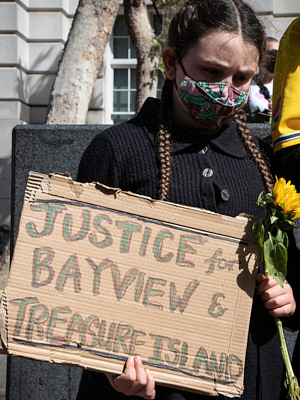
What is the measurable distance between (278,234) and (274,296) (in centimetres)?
19

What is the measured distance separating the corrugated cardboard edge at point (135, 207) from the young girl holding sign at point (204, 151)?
0.13 metres

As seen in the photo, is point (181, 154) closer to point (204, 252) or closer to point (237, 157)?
point (237, 157)

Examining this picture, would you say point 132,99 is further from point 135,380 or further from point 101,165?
point 135,380

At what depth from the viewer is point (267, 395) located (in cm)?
186

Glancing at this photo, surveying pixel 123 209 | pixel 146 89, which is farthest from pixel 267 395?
pixel 146 89

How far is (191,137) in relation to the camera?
6.31 ft

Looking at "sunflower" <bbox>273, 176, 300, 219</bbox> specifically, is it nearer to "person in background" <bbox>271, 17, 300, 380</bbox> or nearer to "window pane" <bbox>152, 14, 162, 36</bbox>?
"person in background" <bbox>271, 17, 300, 380</bbox>

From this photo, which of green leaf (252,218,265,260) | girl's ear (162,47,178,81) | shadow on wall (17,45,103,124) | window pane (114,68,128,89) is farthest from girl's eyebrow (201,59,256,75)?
window pane (114,68,128,89)

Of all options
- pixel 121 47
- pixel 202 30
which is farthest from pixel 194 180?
pixel 121 47

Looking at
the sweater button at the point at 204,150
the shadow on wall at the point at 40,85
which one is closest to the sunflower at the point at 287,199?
the sweater button at the point at 204,150

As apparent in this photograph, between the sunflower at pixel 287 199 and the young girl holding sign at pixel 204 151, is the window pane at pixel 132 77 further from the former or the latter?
the sunflower at pixel 287 199

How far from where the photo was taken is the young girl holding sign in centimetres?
182

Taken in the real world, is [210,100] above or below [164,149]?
above

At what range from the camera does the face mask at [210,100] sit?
6.02ft
